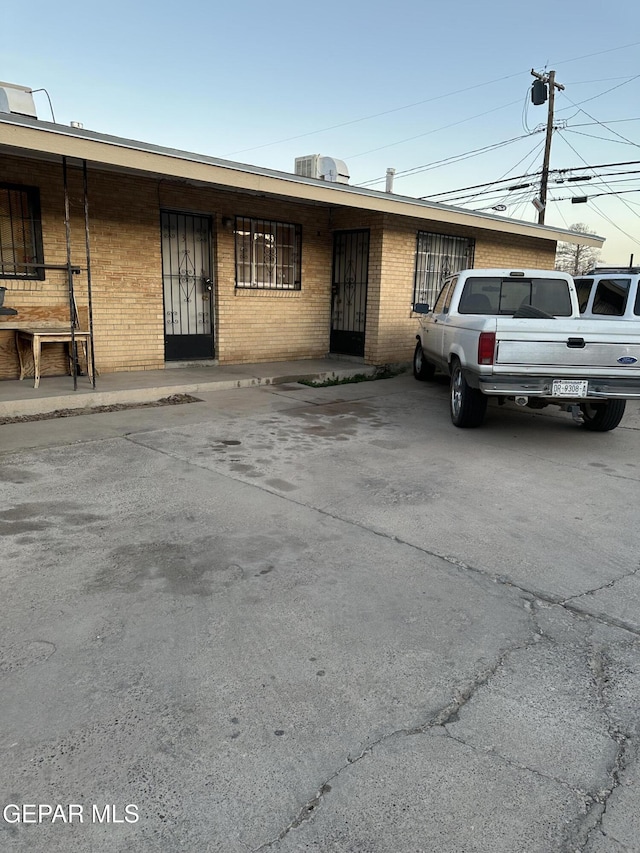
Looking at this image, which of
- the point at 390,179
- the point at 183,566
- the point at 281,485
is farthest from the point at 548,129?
the point at 183,566

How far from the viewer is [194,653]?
114 inches

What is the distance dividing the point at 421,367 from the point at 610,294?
3323mm

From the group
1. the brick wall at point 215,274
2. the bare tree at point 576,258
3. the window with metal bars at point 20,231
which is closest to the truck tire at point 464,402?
the brick wall at point 215,274

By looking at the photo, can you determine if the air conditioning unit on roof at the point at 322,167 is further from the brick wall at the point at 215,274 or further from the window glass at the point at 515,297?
the window glass at the point at 515,297

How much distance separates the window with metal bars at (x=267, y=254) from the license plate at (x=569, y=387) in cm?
658

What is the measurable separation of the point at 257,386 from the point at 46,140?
4700 mm

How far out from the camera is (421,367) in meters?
11.4

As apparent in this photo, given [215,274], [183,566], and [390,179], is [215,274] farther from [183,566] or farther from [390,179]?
[183,566]

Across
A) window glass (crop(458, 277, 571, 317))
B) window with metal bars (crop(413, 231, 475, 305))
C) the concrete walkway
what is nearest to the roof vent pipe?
window with metal bars (crop(413, 231, 475, 305))

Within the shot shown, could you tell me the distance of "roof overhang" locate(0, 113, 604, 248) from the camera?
653cm

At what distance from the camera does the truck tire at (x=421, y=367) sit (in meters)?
11.2

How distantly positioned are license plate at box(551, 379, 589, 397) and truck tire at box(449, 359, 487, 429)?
0.93m

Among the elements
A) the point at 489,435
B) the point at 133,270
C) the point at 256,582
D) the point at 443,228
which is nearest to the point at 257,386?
the point at 133,270

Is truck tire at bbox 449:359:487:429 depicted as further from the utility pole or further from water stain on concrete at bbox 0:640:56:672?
the utility pole
